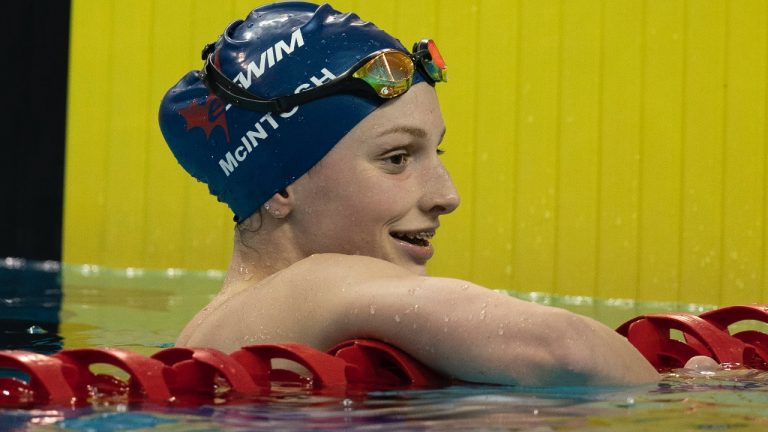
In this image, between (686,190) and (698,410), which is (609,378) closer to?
(698,410)

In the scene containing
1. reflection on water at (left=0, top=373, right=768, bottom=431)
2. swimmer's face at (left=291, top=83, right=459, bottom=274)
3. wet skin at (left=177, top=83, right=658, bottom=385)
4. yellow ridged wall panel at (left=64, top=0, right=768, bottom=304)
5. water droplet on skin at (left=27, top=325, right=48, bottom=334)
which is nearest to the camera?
reflection on water at (left=0, top=373, right=768, bottom=431)

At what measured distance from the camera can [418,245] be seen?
3.23 metres

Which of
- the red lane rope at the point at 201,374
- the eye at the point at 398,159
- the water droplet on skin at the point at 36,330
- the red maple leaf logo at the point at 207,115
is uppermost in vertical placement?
the red maple leaf logo at the point at 207,115

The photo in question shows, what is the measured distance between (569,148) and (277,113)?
430 centimetres

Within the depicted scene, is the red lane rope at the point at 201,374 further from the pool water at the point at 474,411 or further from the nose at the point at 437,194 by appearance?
the nose at the point at 437,194

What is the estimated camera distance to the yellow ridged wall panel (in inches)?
280

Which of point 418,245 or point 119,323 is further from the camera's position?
point 119,323

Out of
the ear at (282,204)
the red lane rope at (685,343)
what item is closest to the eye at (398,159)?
the ear at (282,204)

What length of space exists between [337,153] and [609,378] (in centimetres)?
95

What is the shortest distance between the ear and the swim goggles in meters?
0.22

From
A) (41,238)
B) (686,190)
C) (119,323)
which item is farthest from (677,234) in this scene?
(41,238)

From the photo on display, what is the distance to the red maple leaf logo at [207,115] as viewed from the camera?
3428 mm

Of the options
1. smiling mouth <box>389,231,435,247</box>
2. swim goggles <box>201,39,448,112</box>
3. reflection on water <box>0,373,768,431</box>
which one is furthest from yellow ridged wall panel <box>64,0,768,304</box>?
reflection on water <box>0,373,768,431</box>

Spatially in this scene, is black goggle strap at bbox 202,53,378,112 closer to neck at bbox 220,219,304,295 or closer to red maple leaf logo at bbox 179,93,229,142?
red maple leaf logo at bbox 179,93,229,142
